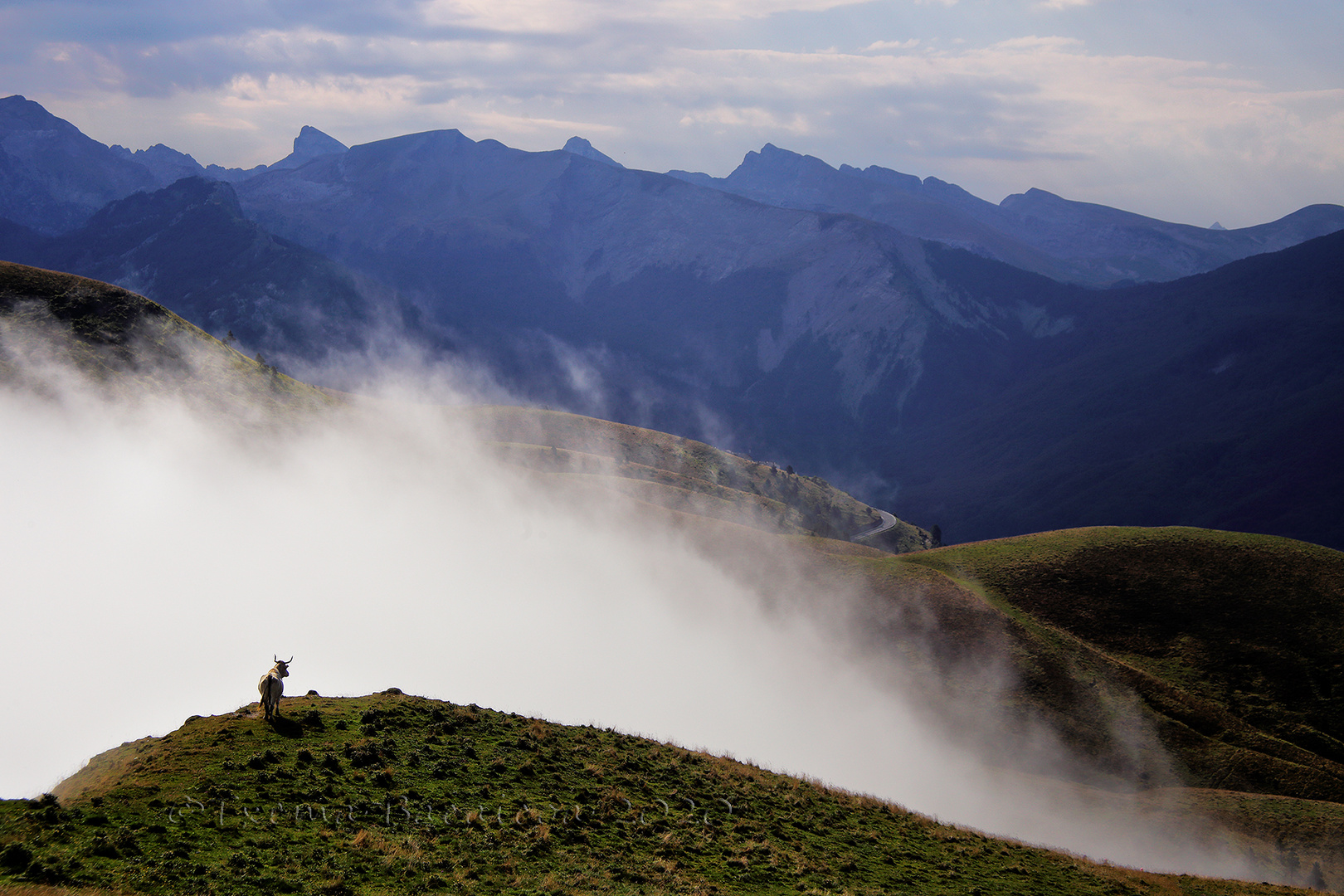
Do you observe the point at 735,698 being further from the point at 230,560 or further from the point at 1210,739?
the point at 230,560

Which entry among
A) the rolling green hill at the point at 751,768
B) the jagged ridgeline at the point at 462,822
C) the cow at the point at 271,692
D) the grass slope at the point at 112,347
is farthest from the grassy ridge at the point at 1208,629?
the grass slope at the point at 112,347

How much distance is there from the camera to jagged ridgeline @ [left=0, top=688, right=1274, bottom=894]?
22484 mm

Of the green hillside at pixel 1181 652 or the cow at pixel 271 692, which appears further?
the green hillside at pixel 1181 652

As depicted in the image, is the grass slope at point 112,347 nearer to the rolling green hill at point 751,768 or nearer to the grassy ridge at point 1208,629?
the rolling green hill at point 751,768

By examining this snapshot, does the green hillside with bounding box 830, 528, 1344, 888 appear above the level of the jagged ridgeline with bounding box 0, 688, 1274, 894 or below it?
above

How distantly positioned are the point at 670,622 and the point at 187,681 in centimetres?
5980

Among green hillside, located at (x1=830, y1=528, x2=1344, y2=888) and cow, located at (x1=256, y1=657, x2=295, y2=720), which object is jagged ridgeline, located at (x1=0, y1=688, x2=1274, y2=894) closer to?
cow, located at (x1=256, y1=657, x2=295, y2=720)

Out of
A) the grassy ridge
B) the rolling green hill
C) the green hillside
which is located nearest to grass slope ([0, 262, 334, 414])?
the rolling green hill

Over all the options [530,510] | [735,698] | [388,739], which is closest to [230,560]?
[530,510]

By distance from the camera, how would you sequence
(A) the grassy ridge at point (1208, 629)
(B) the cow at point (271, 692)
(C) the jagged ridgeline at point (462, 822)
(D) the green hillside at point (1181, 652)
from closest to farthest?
(C) the jagged ridgeline at point (462, 822)
(B) the cow at point (271, 692)
(D) the green hillside at point (1181, 652)
(A) the grassy ridge at point (1208, 629)

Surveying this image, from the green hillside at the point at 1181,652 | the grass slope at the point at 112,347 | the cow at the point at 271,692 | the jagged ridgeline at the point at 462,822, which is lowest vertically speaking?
the jagged ridgeline at the point at 462,822

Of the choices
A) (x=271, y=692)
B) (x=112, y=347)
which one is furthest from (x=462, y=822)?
(x=112, y=347)

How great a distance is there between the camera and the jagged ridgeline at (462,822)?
22.5m

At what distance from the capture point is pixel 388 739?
3456 centimetres
